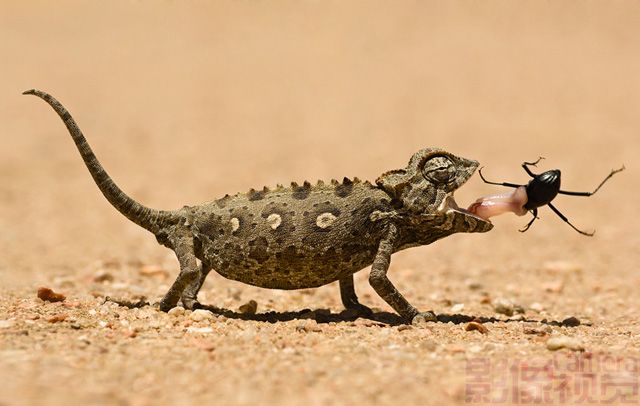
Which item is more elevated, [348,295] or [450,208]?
[450,208]

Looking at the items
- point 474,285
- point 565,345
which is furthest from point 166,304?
point 474,285

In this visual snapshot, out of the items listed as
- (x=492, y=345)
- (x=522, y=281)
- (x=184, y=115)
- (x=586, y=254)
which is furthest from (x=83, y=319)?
(x=184, y=115)

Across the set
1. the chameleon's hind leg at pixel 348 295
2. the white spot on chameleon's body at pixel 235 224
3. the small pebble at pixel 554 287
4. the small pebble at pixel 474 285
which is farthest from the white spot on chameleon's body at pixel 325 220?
the small pebble at pixel 554 287

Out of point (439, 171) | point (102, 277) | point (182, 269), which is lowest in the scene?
point (182, 269)

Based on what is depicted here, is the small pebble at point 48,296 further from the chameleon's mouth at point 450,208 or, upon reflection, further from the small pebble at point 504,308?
the small pebble at point 504,308

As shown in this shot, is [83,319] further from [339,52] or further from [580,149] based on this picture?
[339,52]

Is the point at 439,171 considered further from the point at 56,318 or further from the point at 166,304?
the point at 56,318
